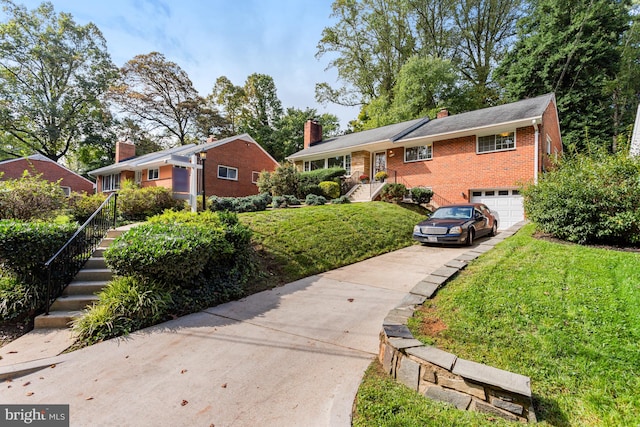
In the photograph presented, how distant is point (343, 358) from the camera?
3.40 metres

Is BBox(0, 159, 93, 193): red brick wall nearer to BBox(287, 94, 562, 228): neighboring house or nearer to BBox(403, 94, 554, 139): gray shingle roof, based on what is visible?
BBox(287, 94, 562, 228): neighboring house

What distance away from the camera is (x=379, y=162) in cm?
1958

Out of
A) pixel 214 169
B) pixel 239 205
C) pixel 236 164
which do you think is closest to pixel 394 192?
pixel 239 205

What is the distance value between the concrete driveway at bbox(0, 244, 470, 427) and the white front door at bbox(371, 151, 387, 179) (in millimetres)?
15079

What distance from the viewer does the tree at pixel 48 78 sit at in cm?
2730

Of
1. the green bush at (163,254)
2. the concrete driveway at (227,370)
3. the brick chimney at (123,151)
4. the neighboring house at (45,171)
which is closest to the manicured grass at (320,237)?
the green bush at (163,254)

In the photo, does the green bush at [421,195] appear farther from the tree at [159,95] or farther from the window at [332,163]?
the tree at [159,95]

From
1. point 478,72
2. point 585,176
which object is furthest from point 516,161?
point 478,72

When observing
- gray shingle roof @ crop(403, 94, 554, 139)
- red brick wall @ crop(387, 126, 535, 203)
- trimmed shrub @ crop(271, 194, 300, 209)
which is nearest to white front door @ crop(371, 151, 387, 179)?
red brick wall @ crop(387, 126, 535, 203)

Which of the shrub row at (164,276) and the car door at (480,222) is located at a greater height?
the car door at (480,222)

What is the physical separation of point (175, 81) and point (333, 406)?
39.2 metres

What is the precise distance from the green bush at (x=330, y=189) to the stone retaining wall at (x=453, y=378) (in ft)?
48.2

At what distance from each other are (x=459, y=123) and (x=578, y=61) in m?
13.2

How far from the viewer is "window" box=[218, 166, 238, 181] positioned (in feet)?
67.8
